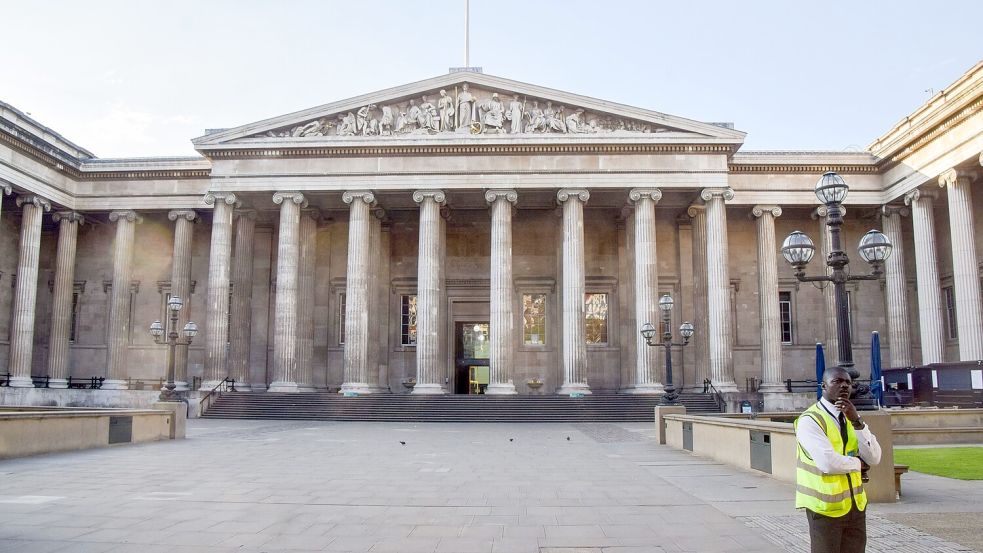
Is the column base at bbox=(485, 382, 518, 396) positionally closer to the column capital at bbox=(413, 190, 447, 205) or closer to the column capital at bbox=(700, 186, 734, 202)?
the column capital at bbox=(413, 190, 447, 205)

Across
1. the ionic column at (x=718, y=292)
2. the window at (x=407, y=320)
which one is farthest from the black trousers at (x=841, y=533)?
the window at (x=407, y=320)

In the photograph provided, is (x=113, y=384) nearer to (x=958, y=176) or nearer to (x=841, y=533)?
(x=841, y=533)

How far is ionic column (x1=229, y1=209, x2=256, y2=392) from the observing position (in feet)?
131

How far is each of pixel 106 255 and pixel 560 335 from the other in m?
26.9

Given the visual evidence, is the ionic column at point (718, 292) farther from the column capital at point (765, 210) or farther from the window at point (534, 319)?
the window at point (534, 319)

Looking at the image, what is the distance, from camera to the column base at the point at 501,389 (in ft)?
118

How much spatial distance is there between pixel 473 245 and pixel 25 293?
75.4 ft

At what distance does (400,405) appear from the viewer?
34969 mm

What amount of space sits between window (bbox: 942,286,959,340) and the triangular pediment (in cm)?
1370

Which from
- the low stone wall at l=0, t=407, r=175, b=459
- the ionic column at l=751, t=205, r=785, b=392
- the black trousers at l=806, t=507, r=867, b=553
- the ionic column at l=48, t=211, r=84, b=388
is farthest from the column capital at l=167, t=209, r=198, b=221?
the black trousers at l=806, t=507, r=867, b=553

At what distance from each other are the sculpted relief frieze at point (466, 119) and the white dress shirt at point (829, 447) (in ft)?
108

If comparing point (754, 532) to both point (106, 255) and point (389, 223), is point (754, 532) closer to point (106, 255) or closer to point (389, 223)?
point (389, 223)

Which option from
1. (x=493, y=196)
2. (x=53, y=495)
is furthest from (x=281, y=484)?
(x=493, y=196)

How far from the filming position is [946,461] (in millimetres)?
15984
